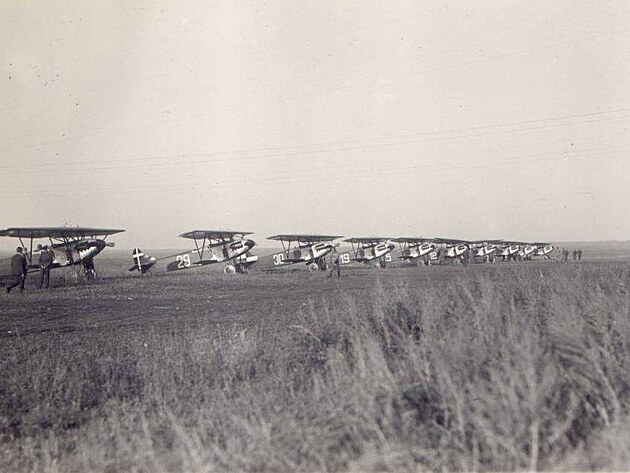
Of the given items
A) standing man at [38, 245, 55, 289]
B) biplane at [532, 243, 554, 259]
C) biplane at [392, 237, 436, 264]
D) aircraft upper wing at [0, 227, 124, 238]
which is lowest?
biplane at [532, 243, 554, 259]

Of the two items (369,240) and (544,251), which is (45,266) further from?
(544,251)

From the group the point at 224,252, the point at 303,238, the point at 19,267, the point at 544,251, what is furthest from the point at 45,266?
the point at 544,251

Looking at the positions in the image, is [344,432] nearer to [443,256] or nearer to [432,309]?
[432,309]

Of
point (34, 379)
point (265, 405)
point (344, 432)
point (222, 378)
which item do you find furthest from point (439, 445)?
point (34, 379)

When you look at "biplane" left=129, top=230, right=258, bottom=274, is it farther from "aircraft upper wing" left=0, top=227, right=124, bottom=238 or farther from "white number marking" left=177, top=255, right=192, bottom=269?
"aircraft upper wing" left=0, top=227, right=124, bottom=238

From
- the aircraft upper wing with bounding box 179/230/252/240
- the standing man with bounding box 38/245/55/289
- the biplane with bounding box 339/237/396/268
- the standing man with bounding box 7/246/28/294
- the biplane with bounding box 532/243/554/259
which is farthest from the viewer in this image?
the biplane with bounding box 532/243/554/259

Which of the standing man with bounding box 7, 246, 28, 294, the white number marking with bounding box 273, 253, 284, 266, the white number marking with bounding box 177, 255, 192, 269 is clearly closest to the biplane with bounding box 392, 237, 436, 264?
the white number marking with bounding box 273, 253, 284, 266
